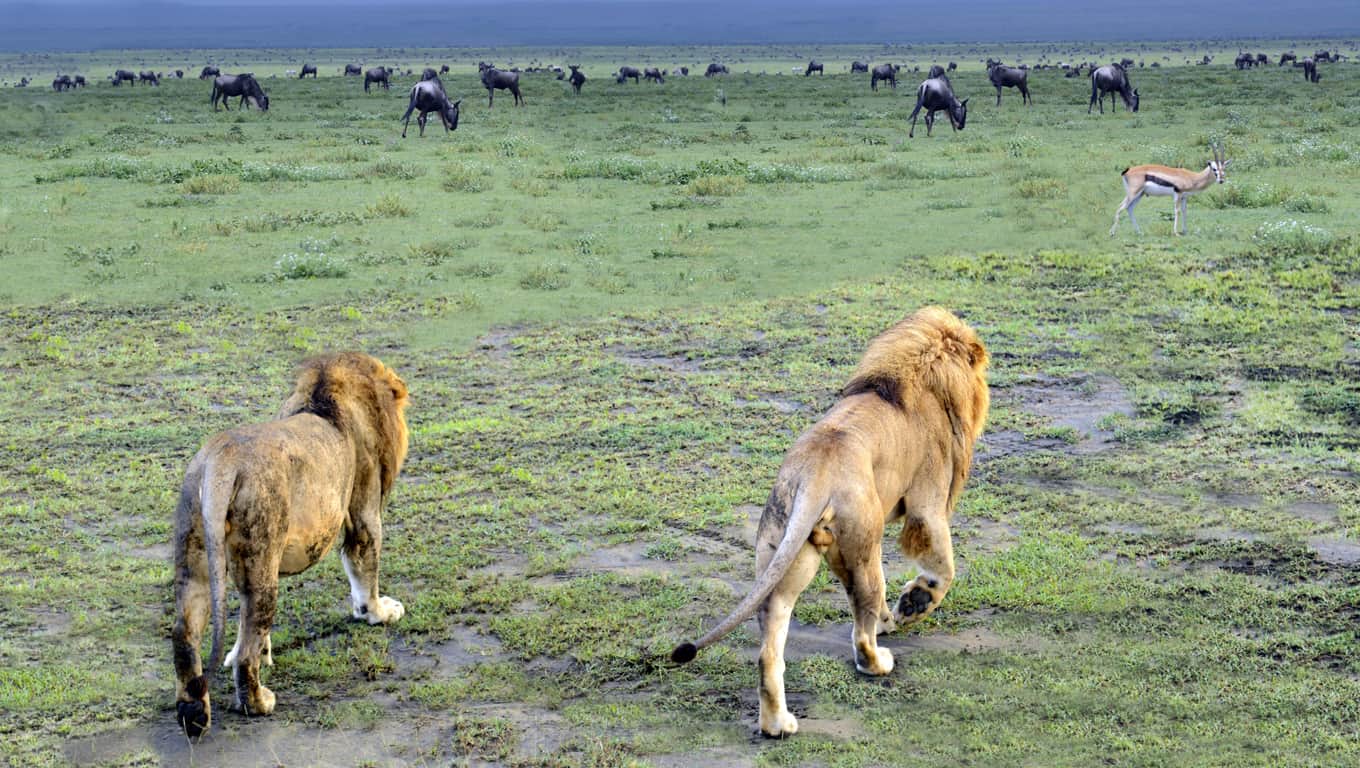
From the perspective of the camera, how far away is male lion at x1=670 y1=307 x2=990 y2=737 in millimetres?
5609

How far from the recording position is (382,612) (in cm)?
693

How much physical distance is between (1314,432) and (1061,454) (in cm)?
173

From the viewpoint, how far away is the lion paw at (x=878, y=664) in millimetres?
6258

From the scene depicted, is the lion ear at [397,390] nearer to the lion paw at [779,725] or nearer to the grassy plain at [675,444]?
the grassy plain at [675,444]

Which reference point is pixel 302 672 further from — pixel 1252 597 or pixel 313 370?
pixel 1252 597

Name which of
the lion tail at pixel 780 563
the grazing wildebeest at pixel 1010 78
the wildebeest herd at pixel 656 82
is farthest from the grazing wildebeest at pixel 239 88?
the lion tail at pixel 780 563

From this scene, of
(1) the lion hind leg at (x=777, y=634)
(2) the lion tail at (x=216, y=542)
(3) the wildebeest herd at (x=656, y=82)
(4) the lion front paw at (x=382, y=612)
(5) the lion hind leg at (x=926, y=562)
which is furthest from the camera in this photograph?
(3) the wildebeest herd at (x=656, y=82)

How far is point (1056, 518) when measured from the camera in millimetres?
8289

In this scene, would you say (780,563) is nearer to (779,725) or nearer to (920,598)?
(779,725)

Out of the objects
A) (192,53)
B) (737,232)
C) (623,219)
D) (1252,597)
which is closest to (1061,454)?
(1252,597)

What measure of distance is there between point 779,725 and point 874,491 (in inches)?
39.5

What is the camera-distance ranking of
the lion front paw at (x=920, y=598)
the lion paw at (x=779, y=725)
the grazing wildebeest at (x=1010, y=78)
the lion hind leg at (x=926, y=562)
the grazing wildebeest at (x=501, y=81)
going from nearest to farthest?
1. the lion paw at (x=779, y=725)
2. the lion hind leg at (x=926, y=562)
3. the lion front paw at (x=920, y=598)
4. the grazing wildebeest at (x=1010, y=78)
5. the grazing wildebeest at (x=501, y=81)

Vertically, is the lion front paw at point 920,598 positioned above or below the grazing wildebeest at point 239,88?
below

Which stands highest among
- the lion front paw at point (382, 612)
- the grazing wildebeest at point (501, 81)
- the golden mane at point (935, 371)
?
the grazing wildebeest at point (501, 81)
